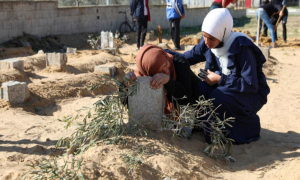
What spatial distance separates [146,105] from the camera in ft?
12.3

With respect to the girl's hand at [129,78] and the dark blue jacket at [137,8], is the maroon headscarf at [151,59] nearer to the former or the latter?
the girl's hand at [129,78]

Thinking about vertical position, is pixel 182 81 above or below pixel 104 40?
below

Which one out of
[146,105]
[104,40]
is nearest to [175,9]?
[104,40]

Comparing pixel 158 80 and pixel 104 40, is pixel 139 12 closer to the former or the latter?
pixel 104 40

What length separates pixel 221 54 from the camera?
413 cm

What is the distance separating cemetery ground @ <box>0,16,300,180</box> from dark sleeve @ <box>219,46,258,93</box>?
27.2 inches

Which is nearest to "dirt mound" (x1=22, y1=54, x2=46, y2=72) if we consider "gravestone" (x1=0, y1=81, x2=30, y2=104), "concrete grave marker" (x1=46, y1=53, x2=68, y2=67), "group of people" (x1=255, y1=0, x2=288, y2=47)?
"concrete grave marker" (x1=46, y1=53, x2=68, y2=67)

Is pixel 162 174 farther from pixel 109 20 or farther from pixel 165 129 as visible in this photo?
pixel 109 20

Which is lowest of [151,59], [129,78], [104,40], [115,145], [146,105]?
[115,145]

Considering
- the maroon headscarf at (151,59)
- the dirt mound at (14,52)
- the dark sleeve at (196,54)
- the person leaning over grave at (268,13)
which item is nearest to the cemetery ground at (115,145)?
the maroon headscarf at (151,59)

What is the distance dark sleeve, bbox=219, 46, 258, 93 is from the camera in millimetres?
3898

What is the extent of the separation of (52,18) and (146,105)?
384 inches

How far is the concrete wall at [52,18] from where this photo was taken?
11.1m

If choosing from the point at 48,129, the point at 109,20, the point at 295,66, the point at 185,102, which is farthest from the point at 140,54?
the point at 109,20
